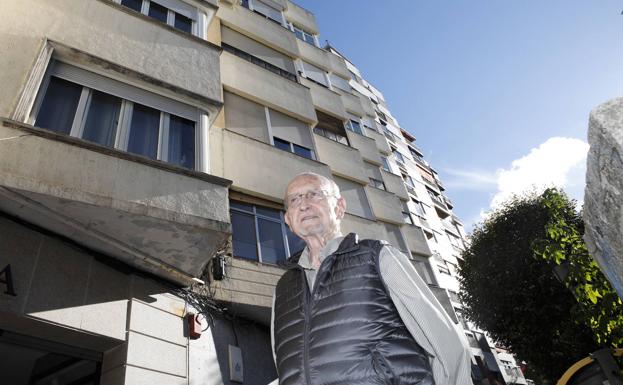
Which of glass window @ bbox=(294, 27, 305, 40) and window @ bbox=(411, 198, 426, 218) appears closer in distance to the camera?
glass window @ bbox=(294, 27, 305, 40)

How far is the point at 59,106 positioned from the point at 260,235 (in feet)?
14.4

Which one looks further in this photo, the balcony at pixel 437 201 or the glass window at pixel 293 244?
the balcony at pixel 437 201

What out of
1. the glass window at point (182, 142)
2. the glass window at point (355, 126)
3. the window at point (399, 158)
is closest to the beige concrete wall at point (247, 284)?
the glass window at point (182, 142)

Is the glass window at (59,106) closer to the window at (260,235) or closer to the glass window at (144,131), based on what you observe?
the glass window at (144,131)

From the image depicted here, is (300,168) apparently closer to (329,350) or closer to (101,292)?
(101,292)

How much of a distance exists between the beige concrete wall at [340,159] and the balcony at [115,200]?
8.07 meters

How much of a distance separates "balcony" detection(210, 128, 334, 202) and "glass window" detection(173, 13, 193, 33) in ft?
7.89

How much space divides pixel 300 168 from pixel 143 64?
4673mm

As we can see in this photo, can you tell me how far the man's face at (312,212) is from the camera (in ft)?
7.82

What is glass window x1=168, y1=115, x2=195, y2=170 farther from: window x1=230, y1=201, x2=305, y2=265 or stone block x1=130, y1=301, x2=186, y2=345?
stone block x1=130, y1=301, x2=186, y2=345

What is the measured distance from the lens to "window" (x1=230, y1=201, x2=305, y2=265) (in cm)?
764

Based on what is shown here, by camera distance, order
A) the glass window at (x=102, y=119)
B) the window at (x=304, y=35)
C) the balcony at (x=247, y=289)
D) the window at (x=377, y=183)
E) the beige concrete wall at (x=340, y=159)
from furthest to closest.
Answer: the window at (x=304, y=35), the window at (x=377, y=183), the beige concrete wall at (x=340, y=159), the balcony at (x=247, y=289), the glass window at (x=102, y=119)

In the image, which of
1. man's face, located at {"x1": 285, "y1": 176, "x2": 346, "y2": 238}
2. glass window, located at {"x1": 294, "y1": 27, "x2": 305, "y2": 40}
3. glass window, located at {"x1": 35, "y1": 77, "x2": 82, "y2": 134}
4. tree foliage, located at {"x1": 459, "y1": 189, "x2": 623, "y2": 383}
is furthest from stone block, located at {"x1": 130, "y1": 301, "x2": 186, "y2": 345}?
glass window, located at {"x1": 294, "y1": 27, "x2": 305, "y2": 40}

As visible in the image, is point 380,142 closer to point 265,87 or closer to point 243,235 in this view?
point 265,87
